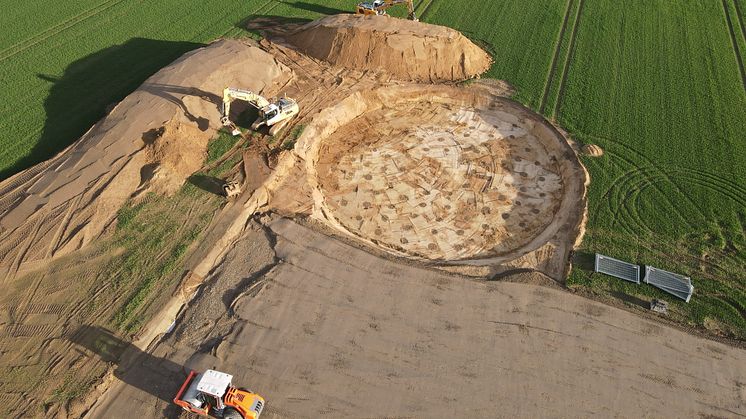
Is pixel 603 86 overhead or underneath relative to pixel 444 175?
overhead

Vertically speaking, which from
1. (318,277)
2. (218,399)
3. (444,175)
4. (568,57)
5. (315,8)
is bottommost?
(218,399)

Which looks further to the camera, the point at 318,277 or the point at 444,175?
the point at 444,175

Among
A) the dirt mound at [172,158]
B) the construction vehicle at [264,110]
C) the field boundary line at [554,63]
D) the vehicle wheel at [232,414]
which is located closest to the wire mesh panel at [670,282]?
the field boundary line at [554,63]

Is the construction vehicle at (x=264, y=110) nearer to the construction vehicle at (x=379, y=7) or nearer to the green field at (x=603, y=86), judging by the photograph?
the green field at (x=603, y=86)

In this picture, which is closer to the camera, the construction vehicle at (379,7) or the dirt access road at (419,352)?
the dirt access road at (419,352)

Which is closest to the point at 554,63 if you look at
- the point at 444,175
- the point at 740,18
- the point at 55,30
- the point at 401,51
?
the point at 401,51

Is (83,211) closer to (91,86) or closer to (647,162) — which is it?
(91,86)

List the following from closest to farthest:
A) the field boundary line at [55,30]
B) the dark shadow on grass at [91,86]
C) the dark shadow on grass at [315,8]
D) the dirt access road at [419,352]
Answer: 1. the dirt access road at [419,352]
2. the dark shadow on grass at [91,86]
3. the field boundary line at [55,30]
4. the dark shadow on grass at [315,8]
